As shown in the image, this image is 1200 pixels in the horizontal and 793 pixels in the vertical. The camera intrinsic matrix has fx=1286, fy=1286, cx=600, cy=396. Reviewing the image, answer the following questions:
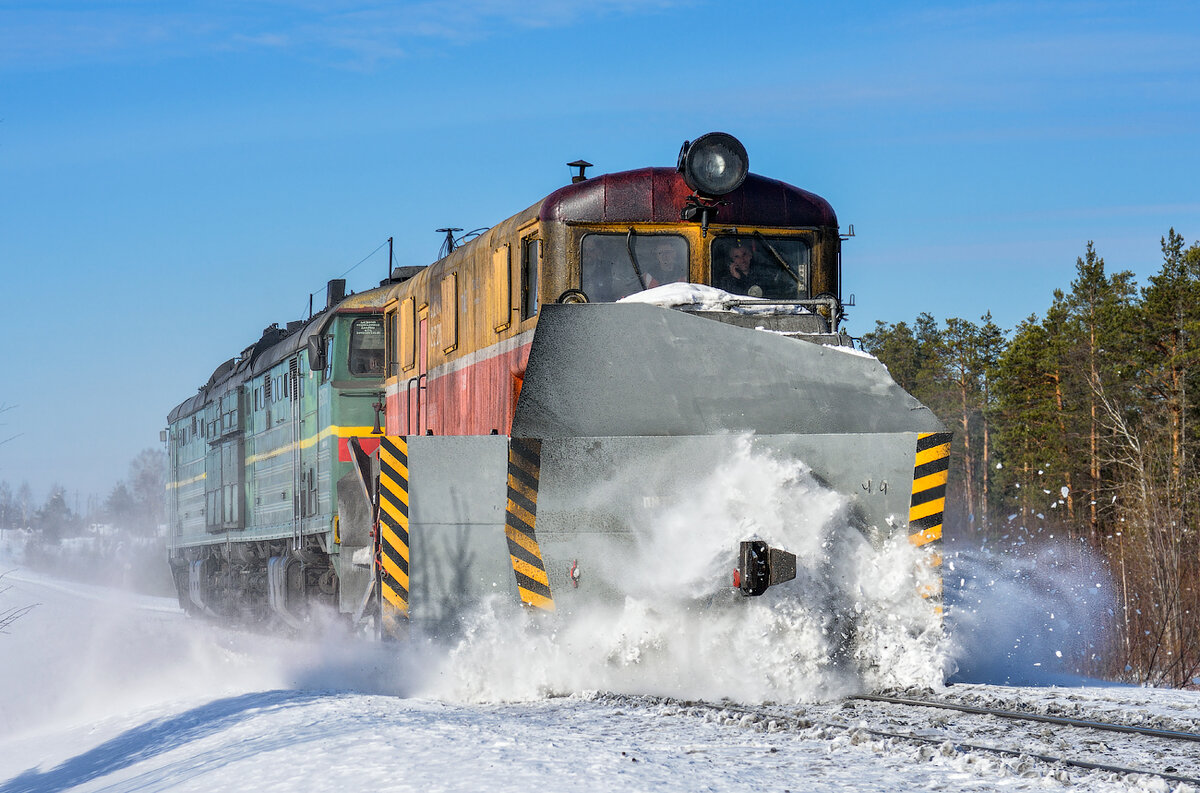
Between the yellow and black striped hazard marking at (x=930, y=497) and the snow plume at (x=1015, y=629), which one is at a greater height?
the yellow and black striped hazard marking at (x=930, y=497)

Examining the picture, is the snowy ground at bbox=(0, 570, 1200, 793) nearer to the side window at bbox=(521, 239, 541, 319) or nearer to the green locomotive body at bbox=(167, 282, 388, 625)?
the side window at bbox=(521, 239, 541, 319)

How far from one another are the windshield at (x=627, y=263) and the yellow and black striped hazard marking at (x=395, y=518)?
172cm

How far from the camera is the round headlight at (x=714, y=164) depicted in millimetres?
8922

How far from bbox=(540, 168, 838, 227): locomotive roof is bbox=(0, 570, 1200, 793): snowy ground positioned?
3187mm

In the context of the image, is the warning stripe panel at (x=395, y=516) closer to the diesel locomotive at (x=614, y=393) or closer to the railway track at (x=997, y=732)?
the diesel locomotive at (x=614, y=393)

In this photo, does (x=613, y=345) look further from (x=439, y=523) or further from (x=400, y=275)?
(x=400, y=275)

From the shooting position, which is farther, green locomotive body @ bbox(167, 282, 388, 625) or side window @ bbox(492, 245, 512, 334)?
green locomotive body @ bbox(167, 282, 388, 625)

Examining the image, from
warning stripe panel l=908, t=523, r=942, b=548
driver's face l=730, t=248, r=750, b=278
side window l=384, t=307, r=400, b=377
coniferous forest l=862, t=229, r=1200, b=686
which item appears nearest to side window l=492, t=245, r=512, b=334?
driver's face l=730, t=248, r=750, b=278

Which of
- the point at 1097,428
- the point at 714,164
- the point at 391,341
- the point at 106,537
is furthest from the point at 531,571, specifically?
the point at 106,537

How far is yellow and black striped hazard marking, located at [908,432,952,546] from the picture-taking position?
760 cm

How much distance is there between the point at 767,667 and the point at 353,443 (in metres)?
5.89

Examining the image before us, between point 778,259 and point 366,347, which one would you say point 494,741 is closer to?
point 778,259

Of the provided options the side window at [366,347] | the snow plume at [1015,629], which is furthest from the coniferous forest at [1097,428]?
the side window at [366,347]

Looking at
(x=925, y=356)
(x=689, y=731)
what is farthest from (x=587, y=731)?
(x=925, y=356)
